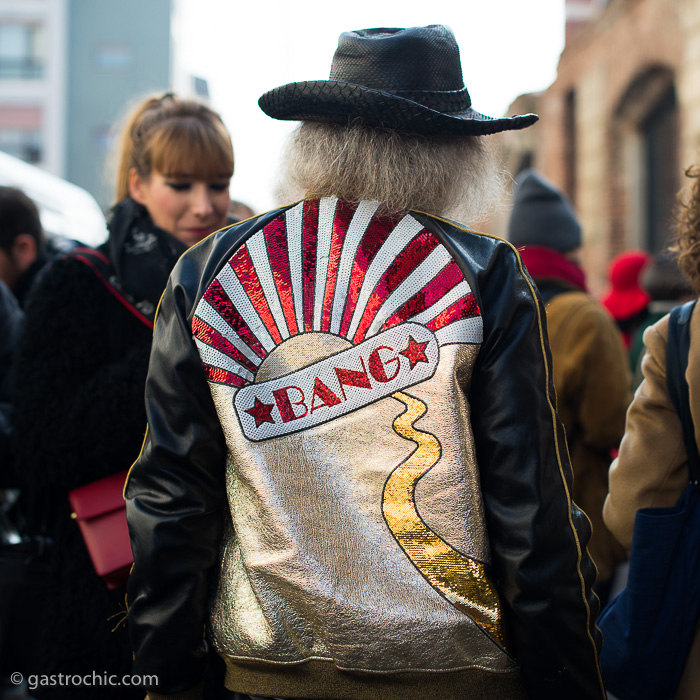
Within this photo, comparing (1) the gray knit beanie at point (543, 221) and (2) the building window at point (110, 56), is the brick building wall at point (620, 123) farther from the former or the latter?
(2) the building window at point (110, 56)

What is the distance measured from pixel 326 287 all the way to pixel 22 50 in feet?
112

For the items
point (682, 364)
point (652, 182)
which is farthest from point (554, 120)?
point (682, 364)

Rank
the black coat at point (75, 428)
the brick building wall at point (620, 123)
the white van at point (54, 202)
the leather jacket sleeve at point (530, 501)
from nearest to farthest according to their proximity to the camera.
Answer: the leather jacket sleeve at point (530, 501) → the black coat at point (75, 428) → the white van at point (54, 202) → the brick building wall at point (620, 123)

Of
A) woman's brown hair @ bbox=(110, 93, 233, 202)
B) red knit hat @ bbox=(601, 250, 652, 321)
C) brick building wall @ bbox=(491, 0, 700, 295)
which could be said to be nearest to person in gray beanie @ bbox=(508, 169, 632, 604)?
woman's brown hair @ bbox=(110, 93, 233, 202)

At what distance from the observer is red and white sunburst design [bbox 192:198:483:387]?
1418 millimetres

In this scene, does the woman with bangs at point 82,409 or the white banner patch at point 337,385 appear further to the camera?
the woman with bangs at point 82,409

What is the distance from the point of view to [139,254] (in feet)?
7.15

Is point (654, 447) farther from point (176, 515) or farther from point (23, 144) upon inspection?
point (23, 144)

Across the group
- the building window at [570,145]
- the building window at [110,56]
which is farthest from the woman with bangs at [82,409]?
the building window at [110,56]

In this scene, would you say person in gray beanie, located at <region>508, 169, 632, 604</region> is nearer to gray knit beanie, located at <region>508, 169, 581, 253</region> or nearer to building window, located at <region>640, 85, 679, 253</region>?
gray knit beanie, located at <region>508, 169, 581, 253</region>

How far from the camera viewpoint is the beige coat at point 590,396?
3037 millimetres

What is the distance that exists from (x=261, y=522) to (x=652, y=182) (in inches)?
431

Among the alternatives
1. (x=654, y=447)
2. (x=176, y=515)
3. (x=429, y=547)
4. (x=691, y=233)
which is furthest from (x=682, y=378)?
(x=176, y=515)

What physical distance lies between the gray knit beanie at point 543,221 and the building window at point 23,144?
98.9 ft
